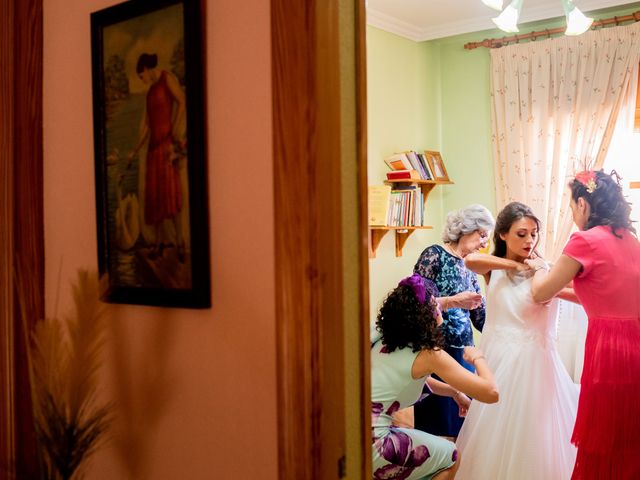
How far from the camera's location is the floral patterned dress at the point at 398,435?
246 cm

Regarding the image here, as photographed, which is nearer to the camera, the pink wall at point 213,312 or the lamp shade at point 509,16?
the pink wall at point 213,312

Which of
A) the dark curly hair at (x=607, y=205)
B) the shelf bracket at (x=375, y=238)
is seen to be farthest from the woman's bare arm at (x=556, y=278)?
the shelf bracket at (x=375, y=238)

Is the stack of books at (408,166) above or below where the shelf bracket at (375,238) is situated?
above

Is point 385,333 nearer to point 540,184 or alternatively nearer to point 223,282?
point 223,282

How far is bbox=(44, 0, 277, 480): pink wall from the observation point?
47.3 inches

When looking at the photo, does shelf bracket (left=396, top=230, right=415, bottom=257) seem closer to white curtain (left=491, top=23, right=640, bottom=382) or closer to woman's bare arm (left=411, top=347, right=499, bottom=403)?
white curtain (left=491, top=23, right=640, bottom=382)

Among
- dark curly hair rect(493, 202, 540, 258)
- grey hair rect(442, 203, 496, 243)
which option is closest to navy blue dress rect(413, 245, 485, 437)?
grey hair rect(442, 203, 496, 243)

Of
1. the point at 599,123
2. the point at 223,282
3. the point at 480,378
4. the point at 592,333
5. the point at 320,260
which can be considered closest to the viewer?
the point at 320,260

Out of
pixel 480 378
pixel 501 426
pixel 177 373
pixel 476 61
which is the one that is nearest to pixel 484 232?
pixel 501 426

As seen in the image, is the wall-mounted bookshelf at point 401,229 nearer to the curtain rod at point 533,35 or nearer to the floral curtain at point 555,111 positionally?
the floral curtain at point 555,111

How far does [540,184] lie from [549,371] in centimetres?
193

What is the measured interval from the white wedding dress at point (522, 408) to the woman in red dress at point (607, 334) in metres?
0.14

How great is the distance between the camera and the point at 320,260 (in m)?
1.14

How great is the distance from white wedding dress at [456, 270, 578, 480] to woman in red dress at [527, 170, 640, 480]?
0.14 m
